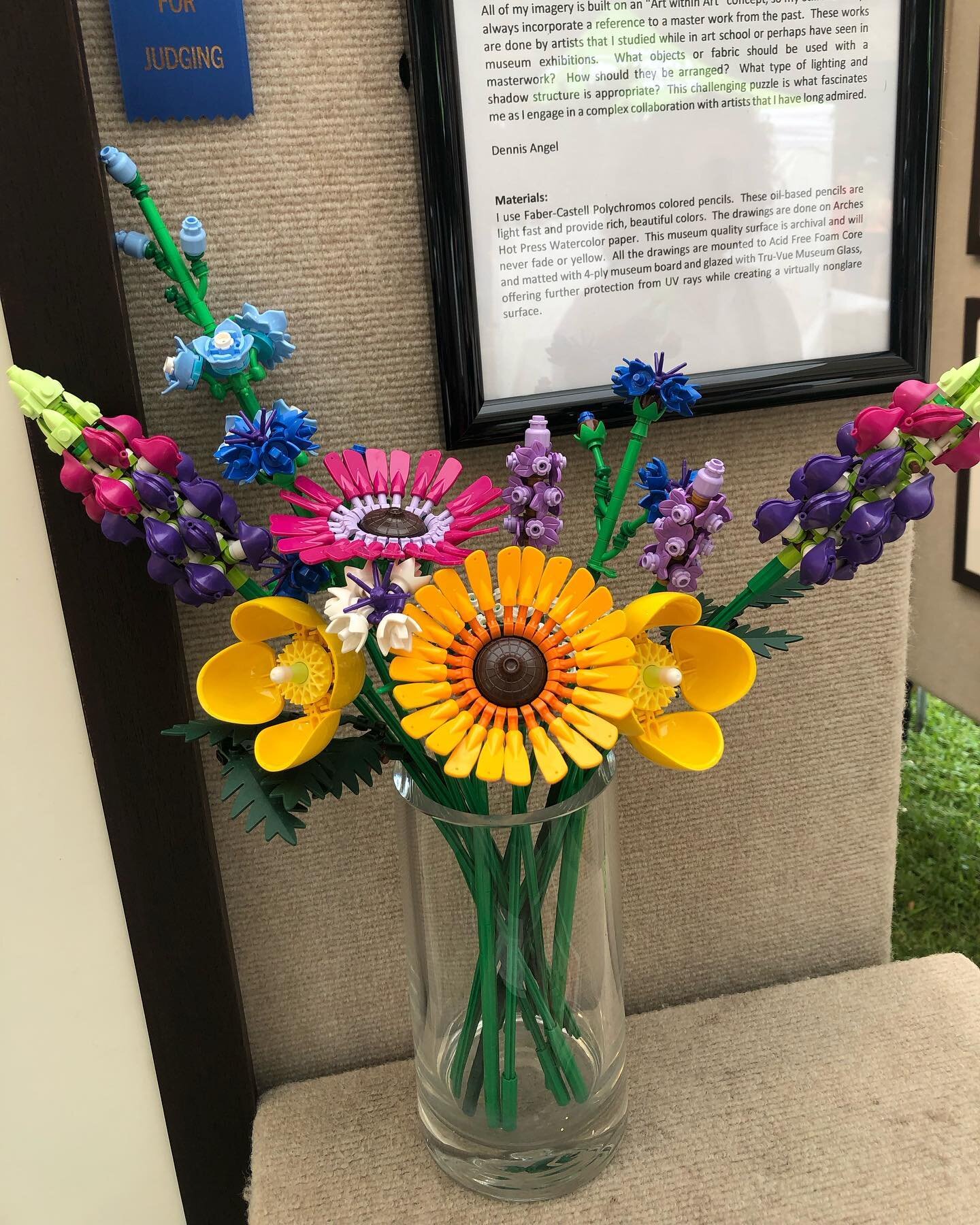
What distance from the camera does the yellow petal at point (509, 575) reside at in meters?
0.45

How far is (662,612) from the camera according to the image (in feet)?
1.56

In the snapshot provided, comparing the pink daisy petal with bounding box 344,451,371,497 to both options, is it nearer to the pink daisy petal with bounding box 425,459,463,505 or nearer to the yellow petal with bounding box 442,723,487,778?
the pink daisy petal with bounding box 425,459,463,505

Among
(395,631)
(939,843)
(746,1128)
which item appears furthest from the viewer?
(939,843)

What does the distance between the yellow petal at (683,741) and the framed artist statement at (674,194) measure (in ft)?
0.69

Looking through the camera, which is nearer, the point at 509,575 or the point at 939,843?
the point at 509,575

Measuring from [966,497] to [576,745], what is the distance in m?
1.25

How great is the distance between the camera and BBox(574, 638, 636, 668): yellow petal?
1.47 feet

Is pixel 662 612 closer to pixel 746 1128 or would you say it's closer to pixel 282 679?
pixel 282 679

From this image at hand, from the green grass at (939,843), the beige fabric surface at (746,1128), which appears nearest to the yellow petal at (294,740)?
the beige fabric surface at (746,1128)

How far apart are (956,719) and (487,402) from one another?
5.90ft

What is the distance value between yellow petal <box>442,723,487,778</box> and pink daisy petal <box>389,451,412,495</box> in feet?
0.44

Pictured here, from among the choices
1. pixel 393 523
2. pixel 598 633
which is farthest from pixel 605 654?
pixel 393 523

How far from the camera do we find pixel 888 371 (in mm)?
651

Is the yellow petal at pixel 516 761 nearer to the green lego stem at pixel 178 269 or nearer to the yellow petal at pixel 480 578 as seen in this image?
the yellow petal at pixel 480 578
